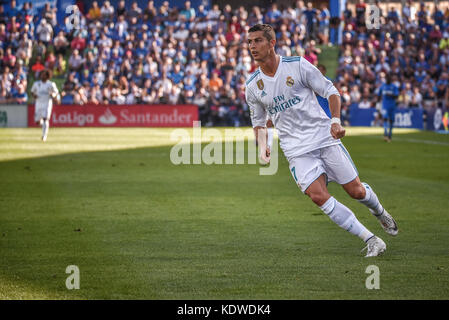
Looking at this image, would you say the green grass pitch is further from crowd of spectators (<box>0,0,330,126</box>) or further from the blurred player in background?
crowd of spectators (<box>0,0,330,126</box>)

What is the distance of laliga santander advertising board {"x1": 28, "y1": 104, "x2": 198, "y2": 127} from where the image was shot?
123 ft

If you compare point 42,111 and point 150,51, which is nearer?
point 42,111

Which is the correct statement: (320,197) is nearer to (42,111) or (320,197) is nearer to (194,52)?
(42,111)

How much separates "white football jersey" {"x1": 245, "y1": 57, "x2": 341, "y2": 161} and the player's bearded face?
245 millimetres

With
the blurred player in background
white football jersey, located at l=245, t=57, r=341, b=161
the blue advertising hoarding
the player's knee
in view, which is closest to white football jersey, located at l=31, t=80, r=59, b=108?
the blurred player in background

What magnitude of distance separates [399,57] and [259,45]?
3441 centimetres

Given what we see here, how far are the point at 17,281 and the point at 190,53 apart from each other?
1402 inches

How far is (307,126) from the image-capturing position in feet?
26.2

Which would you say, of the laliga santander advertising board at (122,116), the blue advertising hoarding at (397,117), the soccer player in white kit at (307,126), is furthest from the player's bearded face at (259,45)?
the laliga santander advertising board at (122,116)

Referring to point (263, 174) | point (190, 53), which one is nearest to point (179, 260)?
point (263, 174)

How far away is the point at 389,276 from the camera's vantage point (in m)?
6.80

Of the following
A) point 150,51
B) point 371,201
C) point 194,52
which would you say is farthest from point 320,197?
point 150,51
